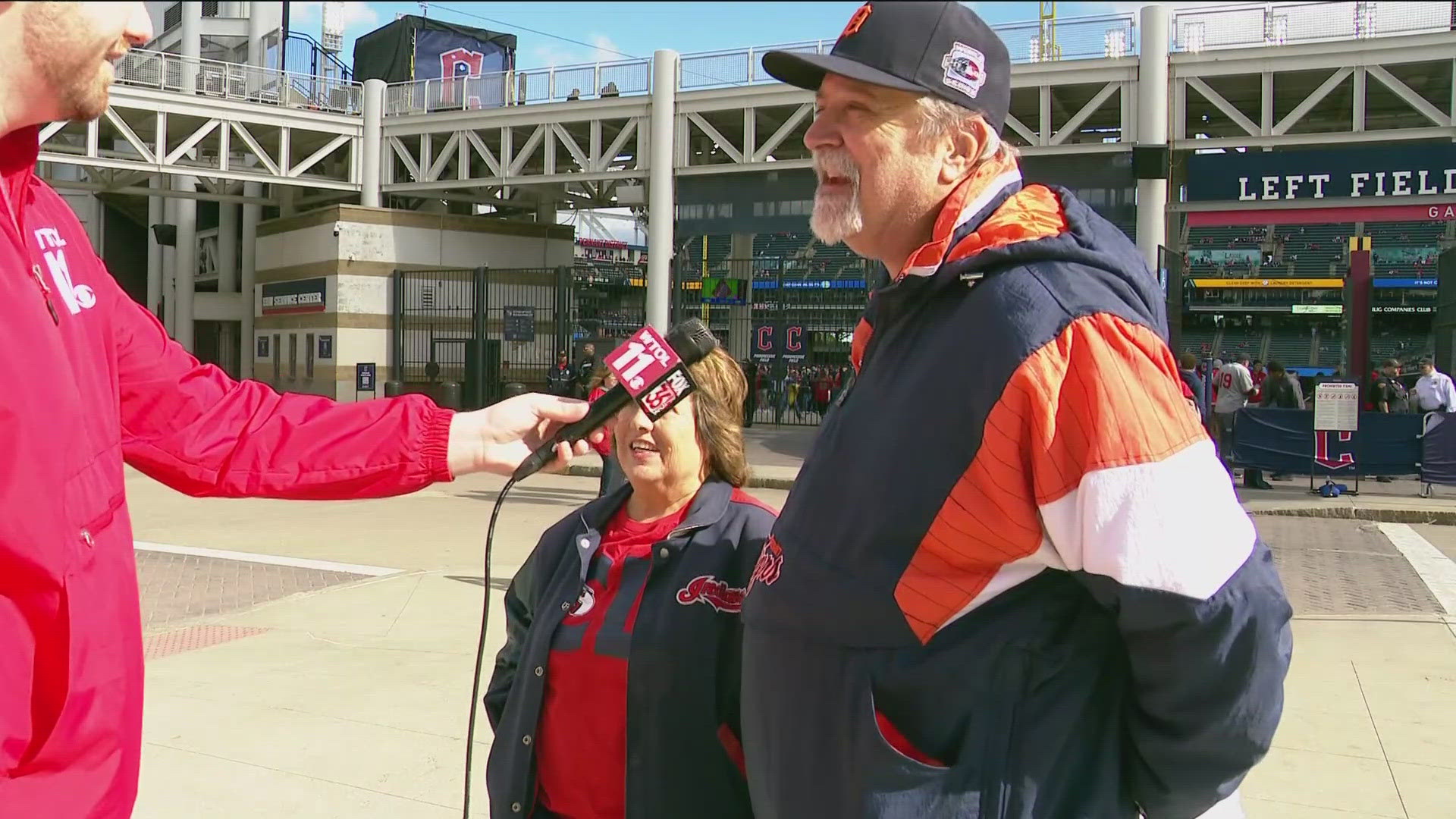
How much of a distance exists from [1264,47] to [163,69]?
22.1 metres

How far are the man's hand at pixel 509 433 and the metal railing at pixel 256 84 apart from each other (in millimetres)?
26046

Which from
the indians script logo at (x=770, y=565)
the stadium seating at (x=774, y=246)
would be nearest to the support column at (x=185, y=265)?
the stadium seating at (x=774, y=246)

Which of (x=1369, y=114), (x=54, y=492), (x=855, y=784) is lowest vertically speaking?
(x=855, y=784)

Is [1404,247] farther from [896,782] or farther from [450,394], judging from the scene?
[896,782]

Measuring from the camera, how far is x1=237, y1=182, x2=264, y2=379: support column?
99.1ft

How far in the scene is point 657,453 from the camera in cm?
293

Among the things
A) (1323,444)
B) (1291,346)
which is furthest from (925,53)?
(1291,346)

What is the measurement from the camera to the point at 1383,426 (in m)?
14.7

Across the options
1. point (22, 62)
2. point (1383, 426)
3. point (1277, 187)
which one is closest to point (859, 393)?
point (22, 62)

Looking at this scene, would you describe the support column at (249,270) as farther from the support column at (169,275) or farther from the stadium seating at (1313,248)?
the stadium seating at (1313,248)

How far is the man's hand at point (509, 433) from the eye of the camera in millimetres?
2277

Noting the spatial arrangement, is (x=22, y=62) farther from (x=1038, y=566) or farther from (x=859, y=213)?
(x=1038, y=566)

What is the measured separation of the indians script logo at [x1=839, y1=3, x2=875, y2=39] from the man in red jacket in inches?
42.8

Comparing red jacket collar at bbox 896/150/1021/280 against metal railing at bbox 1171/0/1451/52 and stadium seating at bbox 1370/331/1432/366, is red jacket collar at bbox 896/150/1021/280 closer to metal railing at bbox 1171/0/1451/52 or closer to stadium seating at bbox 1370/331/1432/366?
metal railing at bbox 1171/0/1451/52
